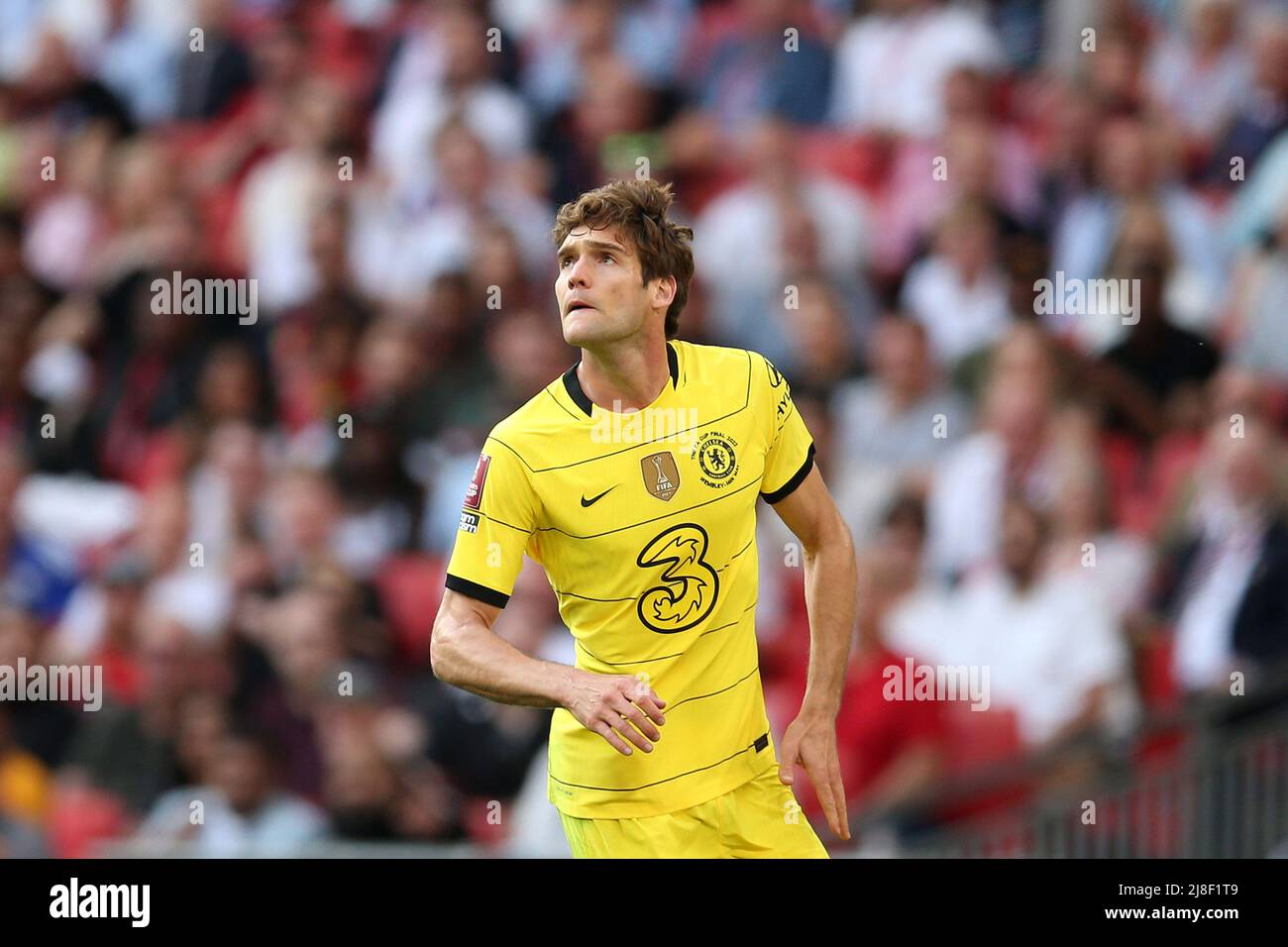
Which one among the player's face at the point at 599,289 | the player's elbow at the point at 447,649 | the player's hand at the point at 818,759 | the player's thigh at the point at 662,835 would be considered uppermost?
the player's face at the point at 599,289

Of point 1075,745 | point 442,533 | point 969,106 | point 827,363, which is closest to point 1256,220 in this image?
point 969,106

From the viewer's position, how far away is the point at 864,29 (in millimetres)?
9445

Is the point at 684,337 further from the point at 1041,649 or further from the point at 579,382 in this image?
the point at 579,382

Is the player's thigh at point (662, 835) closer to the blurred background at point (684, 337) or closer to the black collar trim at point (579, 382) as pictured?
the black collar trim at point (579, 382)

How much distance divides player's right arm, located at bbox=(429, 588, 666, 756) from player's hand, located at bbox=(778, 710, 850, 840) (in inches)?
16.7

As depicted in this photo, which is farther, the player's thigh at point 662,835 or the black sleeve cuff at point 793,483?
the black sleeve cuff at point 793,483

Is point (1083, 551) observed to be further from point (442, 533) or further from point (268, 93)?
point (268, 93)

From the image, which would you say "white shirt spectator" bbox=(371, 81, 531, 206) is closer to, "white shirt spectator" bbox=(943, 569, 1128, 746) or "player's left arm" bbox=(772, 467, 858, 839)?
"white shirt spectator" bbox=(943, 569, 1128, 746)

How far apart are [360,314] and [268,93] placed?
1846 millimetres
